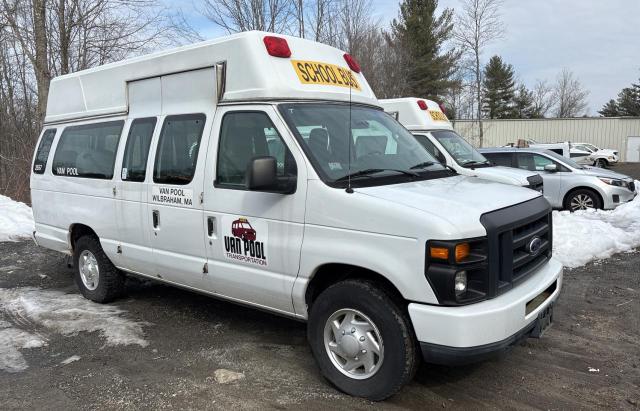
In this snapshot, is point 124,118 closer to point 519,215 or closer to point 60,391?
point 60,391

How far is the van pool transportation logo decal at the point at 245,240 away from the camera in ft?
13.2

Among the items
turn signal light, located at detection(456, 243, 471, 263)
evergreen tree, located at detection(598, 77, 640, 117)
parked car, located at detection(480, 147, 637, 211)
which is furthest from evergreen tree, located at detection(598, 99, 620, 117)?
turn signal light, located at detection(456, 243, 471, 263)

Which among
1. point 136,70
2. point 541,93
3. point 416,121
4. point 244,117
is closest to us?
point 244,117

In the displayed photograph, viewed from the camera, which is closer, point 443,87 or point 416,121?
point 416,121

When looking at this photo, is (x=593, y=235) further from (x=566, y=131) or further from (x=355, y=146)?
(x=566, y=131)

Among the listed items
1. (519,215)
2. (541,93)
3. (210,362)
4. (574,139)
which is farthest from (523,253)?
(541,93)

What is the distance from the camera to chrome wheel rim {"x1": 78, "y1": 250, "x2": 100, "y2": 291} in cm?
599

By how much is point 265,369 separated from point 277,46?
2.60 m

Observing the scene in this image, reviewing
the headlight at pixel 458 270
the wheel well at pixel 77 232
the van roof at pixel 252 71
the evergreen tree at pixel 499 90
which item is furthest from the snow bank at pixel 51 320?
the evergreen tree at pixel 499 90

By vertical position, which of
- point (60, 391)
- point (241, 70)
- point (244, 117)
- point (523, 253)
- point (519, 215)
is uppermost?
point (241, 70)

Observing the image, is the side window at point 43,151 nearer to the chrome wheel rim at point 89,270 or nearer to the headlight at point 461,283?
the chrome wheel rim at point 89,270

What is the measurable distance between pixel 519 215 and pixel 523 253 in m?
0.27

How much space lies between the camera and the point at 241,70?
13.9 ft

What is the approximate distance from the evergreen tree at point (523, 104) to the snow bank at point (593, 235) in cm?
5557
